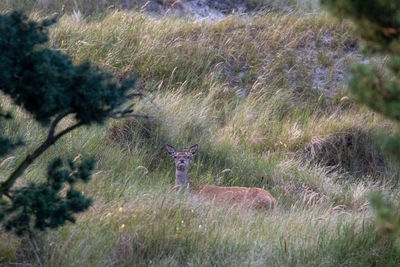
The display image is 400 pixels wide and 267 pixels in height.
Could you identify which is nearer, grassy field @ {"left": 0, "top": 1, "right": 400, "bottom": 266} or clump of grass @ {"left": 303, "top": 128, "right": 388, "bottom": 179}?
grassy field @ {"left": 0, "top": 1, "right": 400, "bottom": 266}

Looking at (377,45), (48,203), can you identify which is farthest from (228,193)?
(377,45)

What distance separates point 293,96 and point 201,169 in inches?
147

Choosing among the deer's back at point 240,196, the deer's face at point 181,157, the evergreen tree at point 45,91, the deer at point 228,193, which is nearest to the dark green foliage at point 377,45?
the evergreen tree at point 45,91

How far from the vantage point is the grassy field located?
6.08m

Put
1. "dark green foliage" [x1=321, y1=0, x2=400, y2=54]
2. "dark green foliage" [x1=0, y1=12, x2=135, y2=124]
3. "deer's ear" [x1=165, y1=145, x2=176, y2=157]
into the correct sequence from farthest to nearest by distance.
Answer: "deer's ear" [x1=165, y1=145, x2=176, y2=157]
"dark green foliage" [x1=0, y1=12, x2=135, y2=124]
"dark green foliage" [x1=321, y1=0, x2=400, y2=54]

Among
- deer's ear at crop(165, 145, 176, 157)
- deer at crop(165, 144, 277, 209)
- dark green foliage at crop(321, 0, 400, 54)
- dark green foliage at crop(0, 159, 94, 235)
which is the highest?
dark green foliage at crop(321, 0, 400, 54)

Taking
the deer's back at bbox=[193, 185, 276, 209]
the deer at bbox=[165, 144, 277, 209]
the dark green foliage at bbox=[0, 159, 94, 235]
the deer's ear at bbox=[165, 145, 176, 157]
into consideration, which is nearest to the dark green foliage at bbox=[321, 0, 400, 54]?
the dark green foliage at bbox=[0, 159, 94, 235]

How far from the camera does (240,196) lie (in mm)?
8414

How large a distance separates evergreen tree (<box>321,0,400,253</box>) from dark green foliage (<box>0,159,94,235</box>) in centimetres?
222

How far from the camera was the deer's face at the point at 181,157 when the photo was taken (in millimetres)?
9148

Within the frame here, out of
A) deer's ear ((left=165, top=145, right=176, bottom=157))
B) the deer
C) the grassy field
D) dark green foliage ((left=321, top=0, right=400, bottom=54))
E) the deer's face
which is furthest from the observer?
deer's ear ((left=165, top=145, right=176, bottom=157))

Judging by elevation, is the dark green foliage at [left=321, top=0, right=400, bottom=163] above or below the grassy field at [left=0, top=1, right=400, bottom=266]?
above

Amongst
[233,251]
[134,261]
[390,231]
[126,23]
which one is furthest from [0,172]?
[126,23]

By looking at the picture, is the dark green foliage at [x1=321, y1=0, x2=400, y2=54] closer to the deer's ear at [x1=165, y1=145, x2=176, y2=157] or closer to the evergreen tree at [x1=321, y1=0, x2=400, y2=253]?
the evergreen tree at [x1=321, y1=0, x2=400, y2=253]
